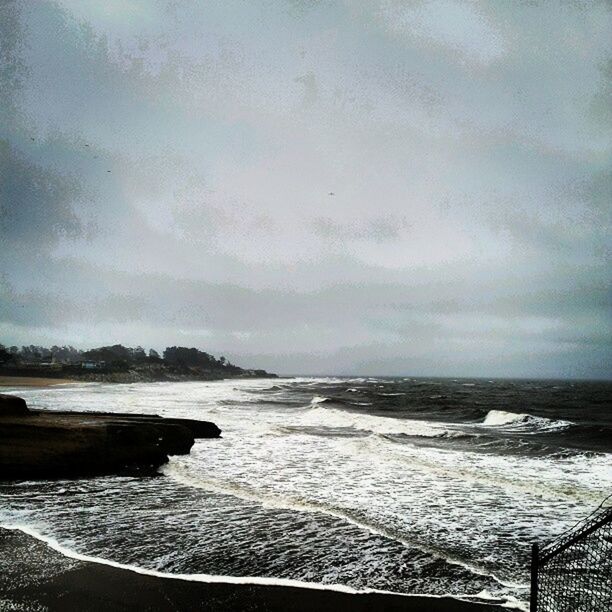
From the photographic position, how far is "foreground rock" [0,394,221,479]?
37.2ft

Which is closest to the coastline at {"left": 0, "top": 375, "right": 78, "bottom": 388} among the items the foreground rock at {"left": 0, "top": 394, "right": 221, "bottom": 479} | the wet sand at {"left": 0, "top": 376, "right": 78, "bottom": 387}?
the wet sand at {"left": 0, "top": 376, "right": 78, "bottom": 387}

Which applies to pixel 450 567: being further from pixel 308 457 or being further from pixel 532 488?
pixel 308 457

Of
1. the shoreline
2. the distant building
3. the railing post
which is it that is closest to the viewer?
the railing post

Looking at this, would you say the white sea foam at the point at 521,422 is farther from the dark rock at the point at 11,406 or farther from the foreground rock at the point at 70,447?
the dark rock at the point at 11,406

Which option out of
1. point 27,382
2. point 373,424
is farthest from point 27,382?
point 373,424

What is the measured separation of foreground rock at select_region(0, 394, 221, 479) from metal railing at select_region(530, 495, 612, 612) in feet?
34.7

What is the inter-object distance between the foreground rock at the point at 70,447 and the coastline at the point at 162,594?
5415mm

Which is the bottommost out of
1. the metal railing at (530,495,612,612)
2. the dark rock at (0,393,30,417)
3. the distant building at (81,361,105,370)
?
the distant building at (81,361,105,370)

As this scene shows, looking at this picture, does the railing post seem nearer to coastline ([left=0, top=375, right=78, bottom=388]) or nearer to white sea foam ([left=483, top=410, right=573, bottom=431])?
white sea foam ([left=483, top=410, right=573, bottom=431])

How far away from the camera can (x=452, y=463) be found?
16.0 metres

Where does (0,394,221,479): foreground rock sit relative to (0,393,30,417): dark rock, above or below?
below

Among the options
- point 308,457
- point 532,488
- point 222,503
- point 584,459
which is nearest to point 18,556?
point 222,503

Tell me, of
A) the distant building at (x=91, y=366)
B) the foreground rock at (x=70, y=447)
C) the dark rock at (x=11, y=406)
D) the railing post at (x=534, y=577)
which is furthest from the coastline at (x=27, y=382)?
the railing post at (x=534, y=577)

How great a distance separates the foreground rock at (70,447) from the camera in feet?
37.2
